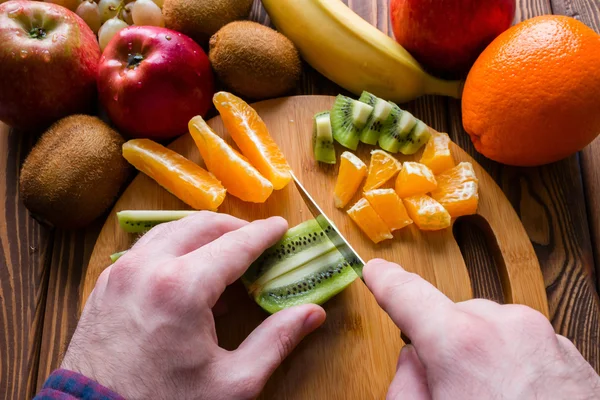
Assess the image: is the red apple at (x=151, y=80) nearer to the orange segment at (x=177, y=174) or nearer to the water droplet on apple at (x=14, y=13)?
the orange segment at (x=177, y=174)

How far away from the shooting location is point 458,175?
1559mm

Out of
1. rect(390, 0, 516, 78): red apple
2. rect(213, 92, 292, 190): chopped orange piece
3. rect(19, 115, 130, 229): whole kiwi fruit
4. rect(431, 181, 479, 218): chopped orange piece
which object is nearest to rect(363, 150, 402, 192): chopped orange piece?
rect(431, 181, 479, 218): chopped orange piece

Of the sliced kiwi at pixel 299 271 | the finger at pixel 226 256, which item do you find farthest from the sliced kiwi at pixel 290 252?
the finger at pixel 226 256

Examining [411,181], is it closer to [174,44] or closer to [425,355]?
[425,355]

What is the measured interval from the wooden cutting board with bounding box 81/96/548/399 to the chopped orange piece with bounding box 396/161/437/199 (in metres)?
0.11

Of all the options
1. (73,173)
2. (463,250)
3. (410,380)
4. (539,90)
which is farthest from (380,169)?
(73,173)

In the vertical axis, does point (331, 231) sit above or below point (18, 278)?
above

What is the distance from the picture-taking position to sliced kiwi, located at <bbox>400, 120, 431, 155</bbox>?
1596 mm

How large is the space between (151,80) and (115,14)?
40 cm

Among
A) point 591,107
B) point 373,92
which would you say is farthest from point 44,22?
point 591,107

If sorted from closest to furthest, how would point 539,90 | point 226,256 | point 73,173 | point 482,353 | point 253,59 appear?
1. point 482,353
2. point 226,256
3. point 539,90
4. point 73,173
5. point 253,59

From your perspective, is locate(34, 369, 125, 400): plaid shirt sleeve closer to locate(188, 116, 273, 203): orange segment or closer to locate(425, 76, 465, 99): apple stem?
locate(188, 116, 273, 203): orange segment

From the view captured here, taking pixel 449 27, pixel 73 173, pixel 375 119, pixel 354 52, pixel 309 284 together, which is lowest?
pixel 309 284

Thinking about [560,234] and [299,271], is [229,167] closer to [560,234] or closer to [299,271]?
[299,271]
